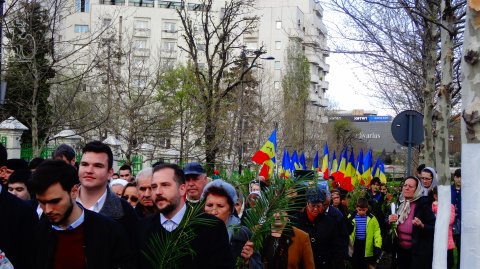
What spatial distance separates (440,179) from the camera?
9.27m

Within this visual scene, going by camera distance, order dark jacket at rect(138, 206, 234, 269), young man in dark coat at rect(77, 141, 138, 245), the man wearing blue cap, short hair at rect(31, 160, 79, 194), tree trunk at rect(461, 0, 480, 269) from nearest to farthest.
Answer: short hair at rect(31, 160, 79, 194)
dark jacket at rect(138, 206, 234, 269)
tree trunk at rect(461, 0, 480, 269)
young man in dark coat at rect(77, 141, 138, 245)
the man wearing blue cap

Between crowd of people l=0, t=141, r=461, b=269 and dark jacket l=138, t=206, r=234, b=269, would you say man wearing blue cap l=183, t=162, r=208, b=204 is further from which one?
dark jacket l=138, t=206, r=234, b=269

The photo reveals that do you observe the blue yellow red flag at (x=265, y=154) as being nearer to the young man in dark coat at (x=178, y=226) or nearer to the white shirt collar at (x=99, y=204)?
the white shirt collar at (x=99, y=204)

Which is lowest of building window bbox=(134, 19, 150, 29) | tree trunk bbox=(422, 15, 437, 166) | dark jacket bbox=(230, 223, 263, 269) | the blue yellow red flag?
dark jacket bbox=(230, 223, 263, 269)

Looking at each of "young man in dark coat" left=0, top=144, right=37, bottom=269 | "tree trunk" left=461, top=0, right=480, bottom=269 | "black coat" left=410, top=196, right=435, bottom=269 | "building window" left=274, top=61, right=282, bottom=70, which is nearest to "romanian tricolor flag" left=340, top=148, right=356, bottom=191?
"black coat" left=410, top=196, right=435, bottom=269

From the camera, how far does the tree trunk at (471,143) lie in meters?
4.69

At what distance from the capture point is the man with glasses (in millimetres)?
8539

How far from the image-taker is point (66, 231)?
4004 mm

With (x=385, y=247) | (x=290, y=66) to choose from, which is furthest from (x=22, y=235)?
(x=290, y=66)

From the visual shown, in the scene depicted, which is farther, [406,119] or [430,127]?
[430,127]

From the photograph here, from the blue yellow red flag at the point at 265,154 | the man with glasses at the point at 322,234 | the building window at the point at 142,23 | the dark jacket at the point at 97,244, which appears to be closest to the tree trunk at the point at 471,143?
the dark jacket at the point at 97,244

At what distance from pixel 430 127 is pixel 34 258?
553 inches

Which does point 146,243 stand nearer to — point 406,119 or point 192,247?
A: point 192,247

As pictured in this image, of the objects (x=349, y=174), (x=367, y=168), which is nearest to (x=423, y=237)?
(x=349, y=174)
